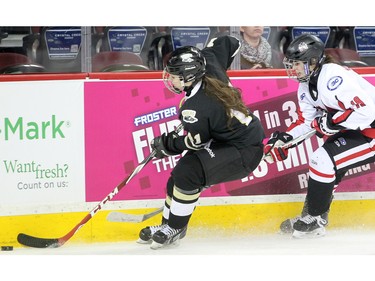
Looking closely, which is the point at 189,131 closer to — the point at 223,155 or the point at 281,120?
the point at 223,155

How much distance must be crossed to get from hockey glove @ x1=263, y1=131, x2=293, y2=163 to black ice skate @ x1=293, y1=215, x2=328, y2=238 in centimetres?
37

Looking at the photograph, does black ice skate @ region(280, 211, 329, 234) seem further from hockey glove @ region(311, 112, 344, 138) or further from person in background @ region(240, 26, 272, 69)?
person in background @ region(240, 26, 272, 69)

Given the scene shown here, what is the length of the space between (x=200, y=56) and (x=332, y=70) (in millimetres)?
765

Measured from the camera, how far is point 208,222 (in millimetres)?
4973

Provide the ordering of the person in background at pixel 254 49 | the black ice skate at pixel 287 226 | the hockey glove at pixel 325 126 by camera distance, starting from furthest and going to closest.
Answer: the person in background at pixel 254 49, the black ice skate at pixel 287 226, the hockey glove at pixel 325 126

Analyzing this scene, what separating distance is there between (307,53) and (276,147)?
0.56 meters

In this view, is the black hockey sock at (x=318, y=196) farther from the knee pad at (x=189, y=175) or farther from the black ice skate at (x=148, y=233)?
the black ice skate at (x=148, y=233)

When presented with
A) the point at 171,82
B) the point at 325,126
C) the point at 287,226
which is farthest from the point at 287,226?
the point at 171,82

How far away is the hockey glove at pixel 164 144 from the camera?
4.54 metres

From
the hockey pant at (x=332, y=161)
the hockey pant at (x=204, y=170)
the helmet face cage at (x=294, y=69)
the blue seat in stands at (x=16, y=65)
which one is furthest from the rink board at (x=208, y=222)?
the blue seat in stands at (x=16, y=65)

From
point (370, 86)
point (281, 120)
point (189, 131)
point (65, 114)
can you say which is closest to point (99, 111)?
point (65, 114)

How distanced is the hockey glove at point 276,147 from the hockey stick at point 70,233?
0.51 m

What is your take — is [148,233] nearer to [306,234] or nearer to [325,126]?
[306,234]

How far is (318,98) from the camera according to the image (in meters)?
4.78
